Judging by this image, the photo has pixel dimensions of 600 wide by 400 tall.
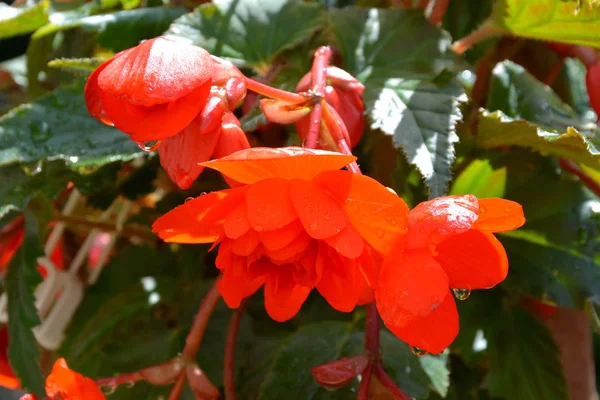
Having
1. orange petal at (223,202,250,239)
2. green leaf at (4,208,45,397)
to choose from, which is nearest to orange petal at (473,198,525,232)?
orange petal at (223,202,250,239)

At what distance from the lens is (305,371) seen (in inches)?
16.3

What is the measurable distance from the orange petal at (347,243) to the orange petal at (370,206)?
1 cm

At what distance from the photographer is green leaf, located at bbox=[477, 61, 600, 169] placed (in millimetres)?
367

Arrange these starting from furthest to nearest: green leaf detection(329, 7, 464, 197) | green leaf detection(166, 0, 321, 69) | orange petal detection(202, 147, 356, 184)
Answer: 1. green leaf detection(166, 0, 321, 69)
2. green leaf detection(329, 7, 464, 197)
3. orange petal detection(202, 147, 356, 184)

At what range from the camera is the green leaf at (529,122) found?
1.20 feet

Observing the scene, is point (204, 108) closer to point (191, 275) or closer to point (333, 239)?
point (333, 239)

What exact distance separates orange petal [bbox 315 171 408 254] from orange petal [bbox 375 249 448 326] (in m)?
0.01

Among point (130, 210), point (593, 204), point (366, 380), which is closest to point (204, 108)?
point (366, 380)

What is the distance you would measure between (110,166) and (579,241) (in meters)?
0.40

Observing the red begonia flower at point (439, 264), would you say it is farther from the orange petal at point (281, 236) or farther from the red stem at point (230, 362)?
the red stem at point (230, 362)

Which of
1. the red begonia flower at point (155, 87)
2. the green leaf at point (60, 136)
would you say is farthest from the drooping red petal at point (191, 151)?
the green leaf at point (60, 136)

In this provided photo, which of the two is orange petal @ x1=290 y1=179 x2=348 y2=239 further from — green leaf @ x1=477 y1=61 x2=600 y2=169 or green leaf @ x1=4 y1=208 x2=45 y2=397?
green leaf @ x1=4 y1=208 x2=45 y2=397

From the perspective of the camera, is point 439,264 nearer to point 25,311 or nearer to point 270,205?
point 270,205

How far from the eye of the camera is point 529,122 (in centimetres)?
41
